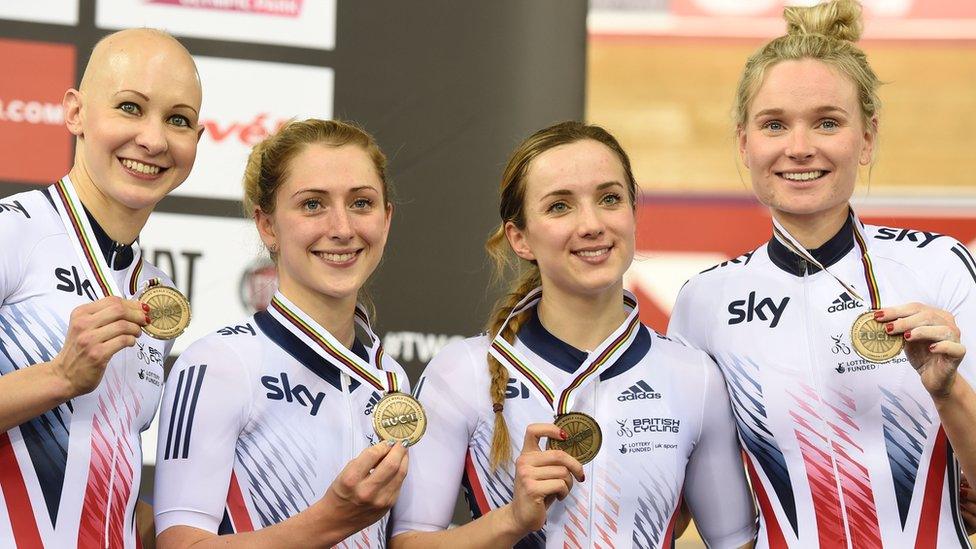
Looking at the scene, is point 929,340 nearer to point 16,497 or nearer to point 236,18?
point 16,497

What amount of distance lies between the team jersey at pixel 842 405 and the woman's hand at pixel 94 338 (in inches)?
45.7

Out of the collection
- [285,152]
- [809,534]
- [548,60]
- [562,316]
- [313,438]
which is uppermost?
[548,60]

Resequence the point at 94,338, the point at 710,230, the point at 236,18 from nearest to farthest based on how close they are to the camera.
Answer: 1. the point at 94,338
2. the point at 236,18
3. the point at 710,230

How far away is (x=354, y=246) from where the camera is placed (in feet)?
7.93

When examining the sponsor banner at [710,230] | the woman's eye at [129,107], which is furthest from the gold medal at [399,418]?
the sponsor banner at [710,230]

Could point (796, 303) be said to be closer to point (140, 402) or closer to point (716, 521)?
point (716, 521)

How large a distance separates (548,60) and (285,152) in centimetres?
111

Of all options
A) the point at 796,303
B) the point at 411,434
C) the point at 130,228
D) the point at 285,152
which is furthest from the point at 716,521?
the point at 130,228

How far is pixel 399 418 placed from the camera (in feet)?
7.23

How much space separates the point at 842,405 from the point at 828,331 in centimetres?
15

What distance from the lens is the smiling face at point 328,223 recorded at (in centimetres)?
240

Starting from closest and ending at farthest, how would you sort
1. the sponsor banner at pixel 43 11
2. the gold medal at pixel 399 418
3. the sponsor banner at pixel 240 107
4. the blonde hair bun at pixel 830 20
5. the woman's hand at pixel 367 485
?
the woman's hand at pixel 367 485, the gold medal at pixel 399 418, the blonde hair bun at pixel 830 20, the sponsor banner at pixel 43 11, the sponsor banner at pixel 240 107

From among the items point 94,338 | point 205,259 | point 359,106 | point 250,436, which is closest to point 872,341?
point 250,436

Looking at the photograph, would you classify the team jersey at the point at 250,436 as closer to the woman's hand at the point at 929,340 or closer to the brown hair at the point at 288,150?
the brown hair at the point at 288,150
